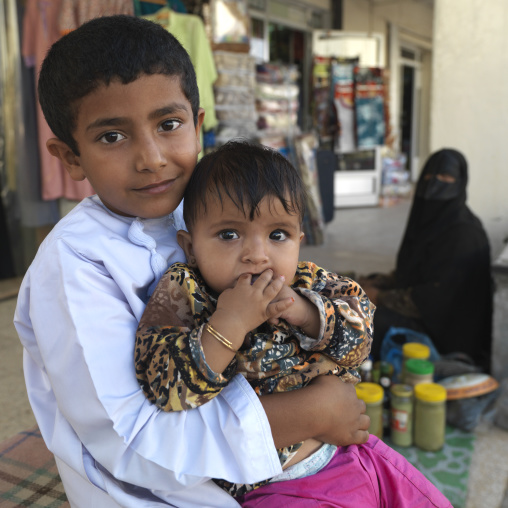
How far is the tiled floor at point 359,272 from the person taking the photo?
2325 mm

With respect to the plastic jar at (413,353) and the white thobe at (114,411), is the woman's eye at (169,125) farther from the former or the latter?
the plastic jar at (413,353)

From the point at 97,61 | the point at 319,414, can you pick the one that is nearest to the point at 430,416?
the point at 319,414

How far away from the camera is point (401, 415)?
2555mm

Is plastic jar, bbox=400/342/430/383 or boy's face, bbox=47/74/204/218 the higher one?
boy's face, bbox=47/74/204/218

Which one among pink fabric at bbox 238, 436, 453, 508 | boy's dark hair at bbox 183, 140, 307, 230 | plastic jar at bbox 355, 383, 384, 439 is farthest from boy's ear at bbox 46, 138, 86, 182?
plastic jar at bbox 355, 383, 384, 439

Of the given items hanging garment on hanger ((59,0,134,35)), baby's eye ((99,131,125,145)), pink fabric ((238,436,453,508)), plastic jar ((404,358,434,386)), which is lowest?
plastic jar ((404,358,434,386))

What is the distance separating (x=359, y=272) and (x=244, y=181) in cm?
446

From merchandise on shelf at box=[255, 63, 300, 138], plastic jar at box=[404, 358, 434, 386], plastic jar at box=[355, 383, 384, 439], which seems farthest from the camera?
merchandise on shelf at box=[255, 63, 300, 138]

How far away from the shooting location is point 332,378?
1.10 metres

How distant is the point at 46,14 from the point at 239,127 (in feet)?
7.32

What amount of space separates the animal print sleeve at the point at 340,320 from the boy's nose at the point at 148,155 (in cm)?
37

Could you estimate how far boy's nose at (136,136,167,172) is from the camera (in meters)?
0.94

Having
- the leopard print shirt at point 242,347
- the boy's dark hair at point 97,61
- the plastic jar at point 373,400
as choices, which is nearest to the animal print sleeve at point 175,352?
the leopard print shirt at point 242,347

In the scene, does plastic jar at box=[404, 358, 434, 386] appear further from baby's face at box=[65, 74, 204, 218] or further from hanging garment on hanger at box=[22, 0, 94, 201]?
hanging garment on hanger at box=[22, 0, 94, 201]
